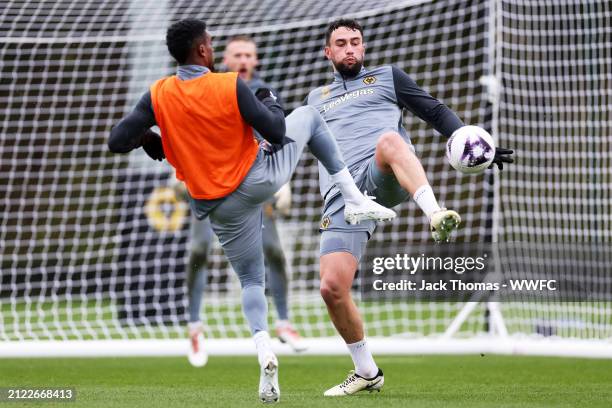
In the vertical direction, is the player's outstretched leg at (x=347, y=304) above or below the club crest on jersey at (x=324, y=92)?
below

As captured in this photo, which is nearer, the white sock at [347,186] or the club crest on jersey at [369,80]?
the white sock at [347,186]

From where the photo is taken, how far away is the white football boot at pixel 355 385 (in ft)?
18.7

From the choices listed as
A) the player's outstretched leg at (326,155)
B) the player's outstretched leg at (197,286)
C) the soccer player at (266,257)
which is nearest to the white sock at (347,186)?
the player's outstretched leg at (326,155)

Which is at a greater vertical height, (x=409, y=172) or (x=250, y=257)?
(x=409, y=172)

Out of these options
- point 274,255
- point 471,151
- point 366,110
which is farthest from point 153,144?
point 274,255

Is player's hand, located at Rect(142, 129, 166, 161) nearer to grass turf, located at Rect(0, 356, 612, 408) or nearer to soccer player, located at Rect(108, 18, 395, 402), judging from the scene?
soccer player, located at Rect(108, 18, 395, 402)

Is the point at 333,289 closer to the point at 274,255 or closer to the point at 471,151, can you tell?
the point at 471,151

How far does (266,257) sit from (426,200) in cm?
305

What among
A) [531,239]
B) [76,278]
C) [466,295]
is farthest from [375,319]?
[76,278]

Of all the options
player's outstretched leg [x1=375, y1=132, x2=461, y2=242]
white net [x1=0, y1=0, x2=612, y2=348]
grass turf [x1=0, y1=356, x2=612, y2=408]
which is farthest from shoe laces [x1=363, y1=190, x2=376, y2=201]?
white net [x1=0, y1=0, x2=612, y2=348]

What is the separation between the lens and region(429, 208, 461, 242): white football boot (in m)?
5.11

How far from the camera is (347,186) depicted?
542 cm

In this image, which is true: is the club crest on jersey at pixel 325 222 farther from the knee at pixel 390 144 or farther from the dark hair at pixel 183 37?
the dark hair at pixel 183 37

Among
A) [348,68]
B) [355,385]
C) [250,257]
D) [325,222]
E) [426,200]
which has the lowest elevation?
[355,385]
